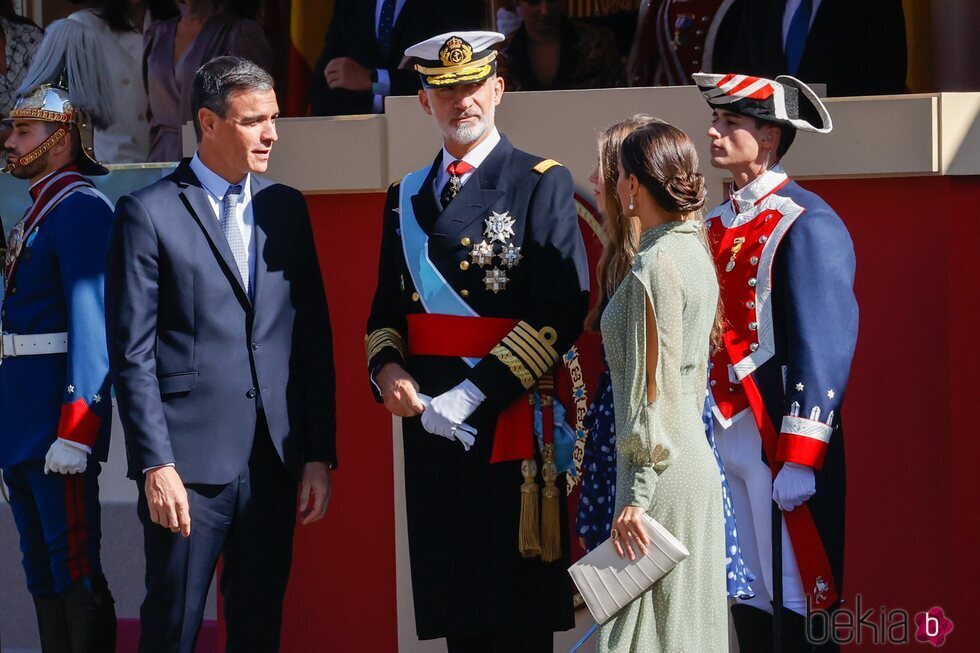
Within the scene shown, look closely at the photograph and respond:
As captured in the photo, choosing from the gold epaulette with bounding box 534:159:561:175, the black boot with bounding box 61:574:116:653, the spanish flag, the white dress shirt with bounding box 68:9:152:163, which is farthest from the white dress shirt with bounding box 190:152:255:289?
the spanish flag

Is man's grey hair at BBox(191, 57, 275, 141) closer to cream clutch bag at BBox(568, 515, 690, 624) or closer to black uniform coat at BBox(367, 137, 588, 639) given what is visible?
black uniform coat at BBox(367, 137, 588, 639)

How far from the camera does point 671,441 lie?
350 centimetres

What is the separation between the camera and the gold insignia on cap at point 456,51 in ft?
13.2

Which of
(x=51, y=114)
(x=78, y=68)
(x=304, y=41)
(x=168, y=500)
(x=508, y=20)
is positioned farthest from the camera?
(x=304, y=41)

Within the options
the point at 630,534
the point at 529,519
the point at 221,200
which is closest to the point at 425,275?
the point at 221,200

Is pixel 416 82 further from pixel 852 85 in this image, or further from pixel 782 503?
pixel 782 503

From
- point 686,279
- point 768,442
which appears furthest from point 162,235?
point 768,442

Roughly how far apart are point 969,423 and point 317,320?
1912mm

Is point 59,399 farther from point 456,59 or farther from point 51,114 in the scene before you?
point 456,59

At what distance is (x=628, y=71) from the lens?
5.92 m

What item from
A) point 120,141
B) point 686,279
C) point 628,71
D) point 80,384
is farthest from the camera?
point 120,141

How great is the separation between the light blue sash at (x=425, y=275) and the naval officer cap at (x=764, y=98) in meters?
0.80

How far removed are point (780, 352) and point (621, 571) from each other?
0.82 m

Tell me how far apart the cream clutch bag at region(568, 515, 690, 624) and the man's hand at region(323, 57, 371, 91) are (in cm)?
258
